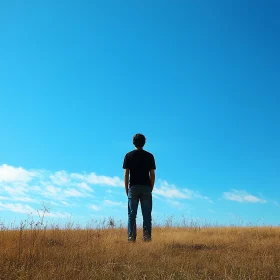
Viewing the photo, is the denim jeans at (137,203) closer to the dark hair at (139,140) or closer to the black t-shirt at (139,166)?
the black t-shirt at (139,166)

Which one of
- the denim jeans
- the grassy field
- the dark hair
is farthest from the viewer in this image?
the dark hair

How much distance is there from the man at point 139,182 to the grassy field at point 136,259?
0.62 meters

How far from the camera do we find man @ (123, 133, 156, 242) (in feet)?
31.9

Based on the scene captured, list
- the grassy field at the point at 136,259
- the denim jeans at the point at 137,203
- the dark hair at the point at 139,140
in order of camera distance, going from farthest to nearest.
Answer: the dark hair at the point at 139,140, the denim jeans at the point at 137,203, the grassy field at the point at 136,259

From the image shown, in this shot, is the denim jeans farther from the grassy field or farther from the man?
the grassy field

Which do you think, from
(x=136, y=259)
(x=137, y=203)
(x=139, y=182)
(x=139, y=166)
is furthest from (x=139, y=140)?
(x=136, y=259)

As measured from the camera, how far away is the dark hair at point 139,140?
32.8 ft

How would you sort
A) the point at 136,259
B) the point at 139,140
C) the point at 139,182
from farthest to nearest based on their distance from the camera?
the point at 139,140 → the point at 139,182 → the point at 136,259

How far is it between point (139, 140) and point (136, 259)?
11.9 feet

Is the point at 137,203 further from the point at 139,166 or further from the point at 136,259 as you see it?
the point at 136,259

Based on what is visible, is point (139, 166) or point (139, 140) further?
point (139, 140)

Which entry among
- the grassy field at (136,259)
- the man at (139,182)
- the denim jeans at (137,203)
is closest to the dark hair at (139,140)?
the man at (139,182)

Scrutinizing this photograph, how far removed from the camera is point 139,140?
9984 millimetres

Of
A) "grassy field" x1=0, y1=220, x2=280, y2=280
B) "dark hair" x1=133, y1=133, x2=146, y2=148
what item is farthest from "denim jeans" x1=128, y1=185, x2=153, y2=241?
"dark hair" x1=133, y1=133, x2=146, y2=148
